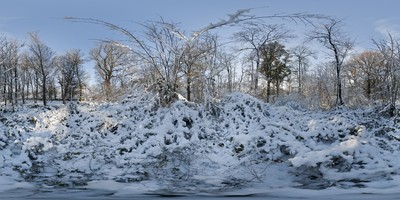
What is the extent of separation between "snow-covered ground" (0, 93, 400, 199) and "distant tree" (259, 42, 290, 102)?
978 inches

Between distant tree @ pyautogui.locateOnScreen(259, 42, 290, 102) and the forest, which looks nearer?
the forest

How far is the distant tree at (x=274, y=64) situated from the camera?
36562mm

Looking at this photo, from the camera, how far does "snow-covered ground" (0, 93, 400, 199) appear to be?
23.1ft

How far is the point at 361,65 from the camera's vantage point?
40.2 metres

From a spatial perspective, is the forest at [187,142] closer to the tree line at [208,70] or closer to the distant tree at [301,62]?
the tree line at [208,70]

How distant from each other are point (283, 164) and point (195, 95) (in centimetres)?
663

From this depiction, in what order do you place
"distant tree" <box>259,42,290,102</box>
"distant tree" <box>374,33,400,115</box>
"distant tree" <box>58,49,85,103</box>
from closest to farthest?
"distant tree" <box>374,33,400,115</box>, "distant tree" <box>259,42,290,102</box>, "distant tree" <box>58,49,85,103</box>

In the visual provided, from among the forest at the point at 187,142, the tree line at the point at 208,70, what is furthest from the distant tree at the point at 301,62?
the forest at the point at 187,142

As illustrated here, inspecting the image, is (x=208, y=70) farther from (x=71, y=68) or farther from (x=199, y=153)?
(x=71, y=68)

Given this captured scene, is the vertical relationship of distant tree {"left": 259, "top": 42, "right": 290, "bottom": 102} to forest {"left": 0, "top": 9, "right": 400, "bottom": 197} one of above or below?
above

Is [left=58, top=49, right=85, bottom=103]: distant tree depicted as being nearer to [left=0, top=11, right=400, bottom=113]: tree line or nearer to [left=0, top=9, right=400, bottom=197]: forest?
[left=0, top=11, right=400, bottom=113]: tree line

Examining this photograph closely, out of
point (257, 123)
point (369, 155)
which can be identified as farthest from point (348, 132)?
point (257, 123)

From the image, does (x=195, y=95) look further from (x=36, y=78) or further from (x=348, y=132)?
(x=36, y=78)

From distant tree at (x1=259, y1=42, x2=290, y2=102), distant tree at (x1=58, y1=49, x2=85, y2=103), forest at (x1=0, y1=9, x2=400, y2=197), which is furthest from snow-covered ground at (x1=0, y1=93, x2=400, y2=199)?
distant tree at (x1=58, y1=49, x2=85, y2=103)
